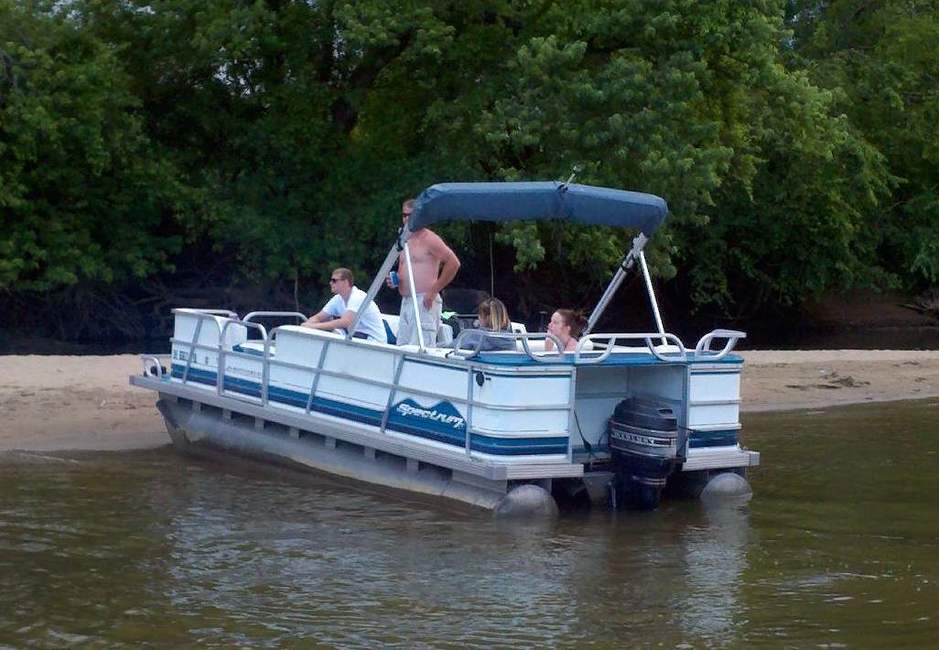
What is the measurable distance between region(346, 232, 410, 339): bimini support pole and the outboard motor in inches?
76.0

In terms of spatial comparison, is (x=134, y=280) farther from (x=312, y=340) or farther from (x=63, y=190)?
(x=312, y=340)

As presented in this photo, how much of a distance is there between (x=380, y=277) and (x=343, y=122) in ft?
47.7

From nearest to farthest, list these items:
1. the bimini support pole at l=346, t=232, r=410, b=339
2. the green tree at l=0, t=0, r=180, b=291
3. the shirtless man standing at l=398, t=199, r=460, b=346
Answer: the bimini support pole at l=346, t=232, r=410, b=339 < the shirtless man standing at l=398, t=199, r=460, b=346 < the green tree at l=0, t=0, r=180, b=291

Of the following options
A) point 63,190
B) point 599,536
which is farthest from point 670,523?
point 63,190

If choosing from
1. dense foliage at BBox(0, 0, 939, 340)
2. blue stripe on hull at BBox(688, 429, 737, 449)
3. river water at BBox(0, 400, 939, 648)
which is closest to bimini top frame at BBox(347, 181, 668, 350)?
blue stripe on hull at BBox(688, 429, 737, 449)

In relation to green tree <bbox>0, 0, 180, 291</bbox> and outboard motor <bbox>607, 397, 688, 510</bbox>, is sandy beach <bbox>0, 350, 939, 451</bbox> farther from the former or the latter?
green tree <bbox>0, 0, 180, 291</bbox>

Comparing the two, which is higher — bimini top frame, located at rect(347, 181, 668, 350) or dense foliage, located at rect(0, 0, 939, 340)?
dense foliage, located at rect(0, 0, 939, 340)

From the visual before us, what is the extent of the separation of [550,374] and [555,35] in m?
13.2

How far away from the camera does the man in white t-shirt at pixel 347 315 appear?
1137cm

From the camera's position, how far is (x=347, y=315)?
1141 cm

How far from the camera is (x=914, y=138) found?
101 ft

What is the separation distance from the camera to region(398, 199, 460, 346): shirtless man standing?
1105 cm

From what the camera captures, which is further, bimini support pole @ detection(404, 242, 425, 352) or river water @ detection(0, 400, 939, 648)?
bimini support pole @ detection(404, 242, 425, 352)

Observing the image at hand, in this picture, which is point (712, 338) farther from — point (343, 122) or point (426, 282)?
point (343, 122)
